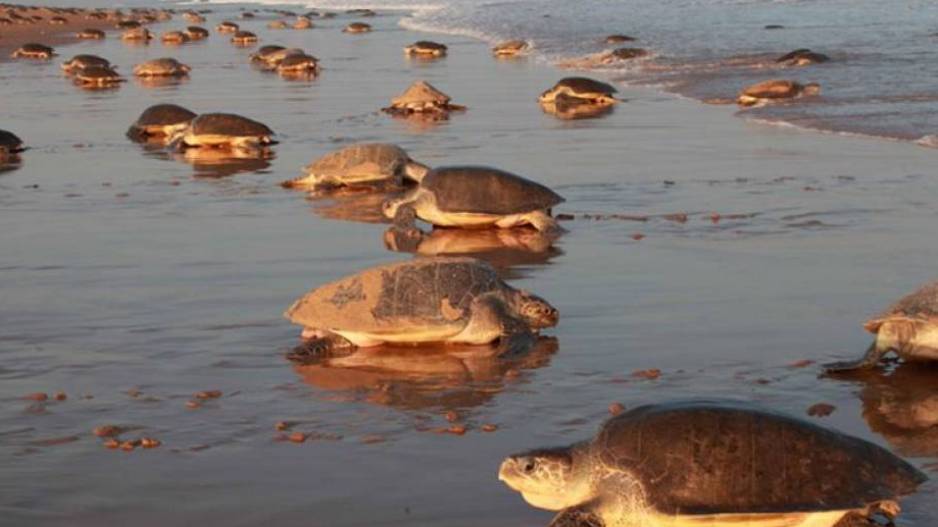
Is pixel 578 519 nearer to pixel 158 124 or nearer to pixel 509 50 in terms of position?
pixel 158 124

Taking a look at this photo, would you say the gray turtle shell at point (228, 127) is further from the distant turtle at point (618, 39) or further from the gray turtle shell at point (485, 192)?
the distant turtle at point (618, 39)

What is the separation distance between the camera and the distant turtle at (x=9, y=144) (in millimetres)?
17109

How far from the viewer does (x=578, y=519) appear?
5.22 m

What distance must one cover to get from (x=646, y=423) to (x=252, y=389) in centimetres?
284

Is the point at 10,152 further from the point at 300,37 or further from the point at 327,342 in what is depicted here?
the point at 300,37

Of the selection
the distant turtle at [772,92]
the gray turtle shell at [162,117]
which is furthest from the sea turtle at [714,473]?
the distant turtle at [772,92]

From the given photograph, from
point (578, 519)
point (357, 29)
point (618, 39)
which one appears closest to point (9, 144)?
point (578, 519)

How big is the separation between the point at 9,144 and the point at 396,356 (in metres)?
10.2

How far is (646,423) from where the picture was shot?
5.32 metres

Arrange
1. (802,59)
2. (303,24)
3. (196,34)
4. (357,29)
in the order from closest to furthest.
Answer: (802,59)
(196,34)
(357,29)
(303,24)

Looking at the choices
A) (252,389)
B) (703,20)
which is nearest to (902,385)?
(252,389)

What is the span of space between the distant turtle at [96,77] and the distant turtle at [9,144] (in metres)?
9.83

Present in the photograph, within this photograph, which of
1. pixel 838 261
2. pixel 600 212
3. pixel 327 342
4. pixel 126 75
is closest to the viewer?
pixel 327 342

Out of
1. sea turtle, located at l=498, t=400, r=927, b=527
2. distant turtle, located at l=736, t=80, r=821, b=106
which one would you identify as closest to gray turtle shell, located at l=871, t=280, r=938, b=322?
sea turtle, located at l=498, t=400, r=927, b=527
